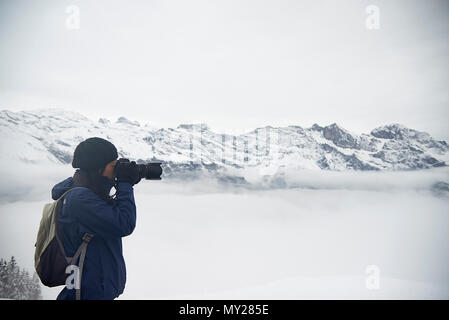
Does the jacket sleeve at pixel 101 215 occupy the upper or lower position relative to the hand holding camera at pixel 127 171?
lower

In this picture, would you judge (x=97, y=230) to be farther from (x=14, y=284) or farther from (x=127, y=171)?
(x=14, y=284)

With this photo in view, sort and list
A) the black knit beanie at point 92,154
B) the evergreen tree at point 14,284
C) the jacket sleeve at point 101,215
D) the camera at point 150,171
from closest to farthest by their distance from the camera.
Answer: the jacket sleeve at point 101,215 → the black knit beanie at point 92,154 → the camera at point 150,171 → the evergreen tree at point 14,284

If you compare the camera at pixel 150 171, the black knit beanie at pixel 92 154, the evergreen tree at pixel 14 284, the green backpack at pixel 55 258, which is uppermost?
the black knit beanie at pixel 92 154

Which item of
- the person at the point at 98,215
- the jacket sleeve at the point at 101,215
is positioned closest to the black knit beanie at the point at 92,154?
the person at the point at 98,215

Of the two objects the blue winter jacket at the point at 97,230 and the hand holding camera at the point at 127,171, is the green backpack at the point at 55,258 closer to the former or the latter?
the blue winter jacket at the point at 97,230

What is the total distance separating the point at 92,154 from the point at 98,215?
441 mm

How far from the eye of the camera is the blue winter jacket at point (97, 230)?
186cm

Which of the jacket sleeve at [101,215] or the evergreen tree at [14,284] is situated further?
the evergreen tree at [14,284]

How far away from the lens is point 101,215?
6.05 ft

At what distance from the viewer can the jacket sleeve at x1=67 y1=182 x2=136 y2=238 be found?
185cm

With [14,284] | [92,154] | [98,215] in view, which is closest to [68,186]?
[92,154]

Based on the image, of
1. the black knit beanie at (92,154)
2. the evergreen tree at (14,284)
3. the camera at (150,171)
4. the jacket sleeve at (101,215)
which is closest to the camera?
the jacket sleeve at (101,215)

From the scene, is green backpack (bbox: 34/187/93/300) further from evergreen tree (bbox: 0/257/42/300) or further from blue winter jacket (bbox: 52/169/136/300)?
evergreen tree (bbox: 0/257/42/300)
